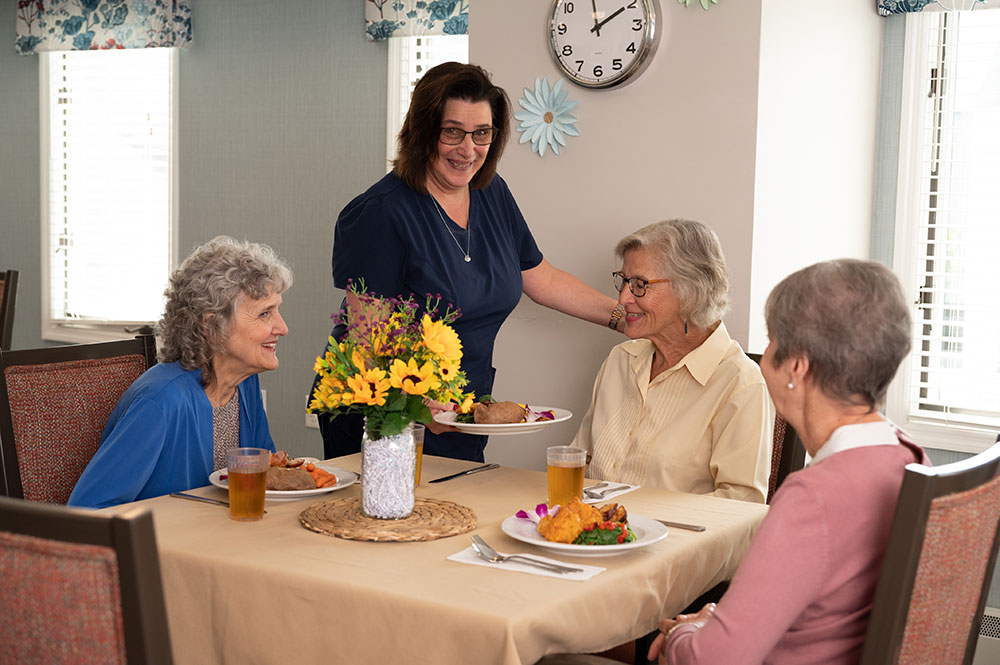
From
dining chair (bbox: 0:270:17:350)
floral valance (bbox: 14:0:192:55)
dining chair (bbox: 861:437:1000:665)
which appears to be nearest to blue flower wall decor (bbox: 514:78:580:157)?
dining chair (bbox: 861:437:1000:665)

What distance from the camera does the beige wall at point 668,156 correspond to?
2.69m

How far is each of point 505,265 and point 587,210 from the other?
1.38 feet

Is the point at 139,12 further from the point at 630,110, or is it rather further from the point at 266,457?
the point at 266,457

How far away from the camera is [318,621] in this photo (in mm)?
1418

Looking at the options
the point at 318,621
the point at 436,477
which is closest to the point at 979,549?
the point at 318,621

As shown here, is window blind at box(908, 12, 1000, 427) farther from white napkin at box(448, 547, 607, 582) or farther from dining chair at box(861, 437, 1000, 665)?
white napkin at box(448, 547, 607, 582)

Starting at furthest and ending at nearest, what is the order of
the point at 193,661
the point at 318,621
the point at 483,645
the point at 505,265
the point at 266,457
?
the point at 505,265 < the point at 266,457 < the point at 193,661 < the point at 318,621 < the point at 483,645

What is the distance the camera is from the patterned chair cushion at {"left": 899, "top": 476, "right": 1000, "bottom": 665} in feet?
4.12

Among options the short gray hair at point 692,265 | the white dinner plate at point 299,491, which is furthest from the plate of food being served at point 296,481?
the short gray hair at point 692,265

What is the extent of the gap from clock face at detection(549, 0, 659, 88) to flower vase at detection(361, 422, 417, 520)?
4.94ft

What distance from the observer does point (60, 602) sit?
104 centimetres

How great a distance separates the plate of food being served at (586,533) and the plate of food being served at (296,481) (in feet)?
1.46

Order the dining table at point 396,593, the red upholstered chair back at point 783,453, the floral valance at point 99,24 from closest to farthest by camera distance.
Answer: the dining table at point 396,593, the red upholstered chair back at point 783,453, the floral valance at point 99,24

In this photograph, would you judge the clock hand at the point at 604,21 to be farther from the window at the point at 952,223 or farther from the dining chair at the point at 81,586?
the dining chair at the point at 81,586
